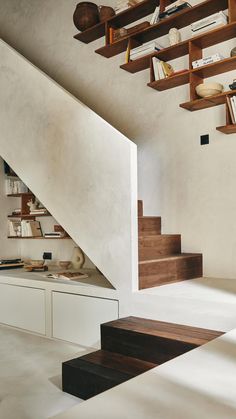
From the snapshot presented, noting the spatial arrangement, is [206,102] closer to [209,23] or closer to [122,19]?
[209,23]

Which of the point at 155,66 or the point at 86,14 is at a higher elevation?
the point at 86,14

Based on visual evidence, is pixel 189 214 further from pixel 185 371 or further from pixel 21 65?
pixel 185 371

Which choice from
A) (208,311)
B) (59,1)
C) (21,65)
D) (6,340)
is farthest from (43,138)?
(59,1)

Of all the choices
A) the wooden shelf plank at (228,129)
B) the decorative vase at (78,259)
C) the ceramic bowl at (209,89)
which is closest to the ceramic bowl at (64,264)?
the decorative vase at (78,259)

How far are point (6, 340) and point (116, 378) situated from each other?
1738 millimetres

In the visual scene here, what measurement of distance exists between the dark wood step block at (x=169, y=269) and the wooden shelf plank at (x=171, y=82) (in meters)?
1.64

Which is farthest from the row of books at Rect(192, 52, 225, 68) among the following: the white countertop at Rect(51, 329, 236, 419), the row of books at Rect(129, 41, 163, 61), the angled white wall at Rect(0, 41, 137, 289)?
the white countertop at Rect(51, 329, 236, 419)

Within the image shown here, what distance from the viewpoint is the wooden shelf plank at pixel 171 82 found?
3.63 meters

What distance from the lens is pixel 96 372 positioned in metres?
2.20

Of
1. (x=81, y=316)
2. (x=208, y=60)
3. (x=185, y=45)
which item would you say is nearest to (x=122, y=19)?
(x=185, y=45)

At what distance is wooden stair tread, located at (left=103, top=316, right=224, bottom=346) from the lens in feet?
7.55

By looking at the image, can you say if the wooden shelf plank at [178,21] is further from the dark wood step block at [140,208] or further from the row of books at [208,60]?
the dark wood step block at [140,208]

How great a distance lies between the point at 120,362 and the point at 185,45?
2825 millimetres

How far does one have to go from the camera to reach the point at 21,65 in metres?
3.95
